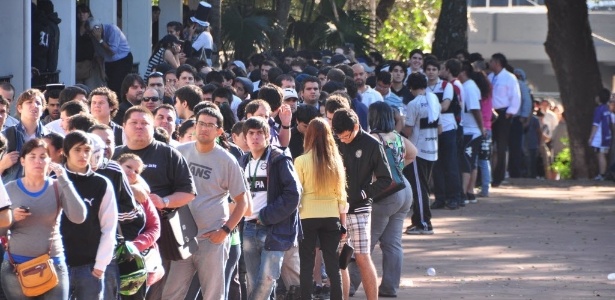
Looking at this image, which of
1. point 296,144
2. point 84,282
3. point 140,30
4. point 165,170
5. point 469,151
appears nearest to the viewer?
point 84,282

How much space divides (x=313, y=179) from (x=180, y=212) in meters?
1.42

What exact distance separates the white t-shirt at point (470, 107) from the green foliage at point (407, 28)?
77.9 feet

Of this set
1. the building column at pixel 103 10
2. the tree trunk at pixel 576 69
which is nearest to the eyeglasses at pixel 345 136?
the building column at pixel 103 10

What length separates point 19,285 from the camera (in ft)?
24.4

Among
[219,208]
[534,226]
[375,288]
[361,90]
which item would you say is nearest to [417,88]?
[361,90]

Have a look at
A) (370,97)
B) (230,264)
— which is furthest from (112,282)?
(370,97)

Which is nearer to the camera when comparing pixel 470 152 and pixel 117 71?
pixel 117 71

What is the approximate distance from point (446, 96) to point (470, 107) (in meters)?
1.08

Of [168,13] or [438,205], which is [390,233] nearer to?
[438,205]

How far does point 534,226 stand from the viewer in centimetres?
1712

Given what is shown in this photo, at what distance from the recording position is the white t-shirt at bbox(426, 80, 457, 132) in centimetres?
1750

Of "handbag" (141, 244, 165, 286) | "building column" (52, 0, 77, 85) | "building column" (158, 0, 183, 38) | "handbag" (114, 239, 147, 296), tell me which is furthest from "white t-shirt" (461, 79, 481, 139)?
"handbag" (114, 239, 147, 296)

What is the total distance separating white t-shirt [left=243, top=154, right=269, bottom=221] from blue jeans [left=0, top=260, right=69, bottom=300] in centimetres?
258

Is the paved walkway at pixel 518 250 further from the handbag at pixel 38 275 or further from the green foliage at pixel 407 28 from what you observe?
the green foliage at pixel 407 28
